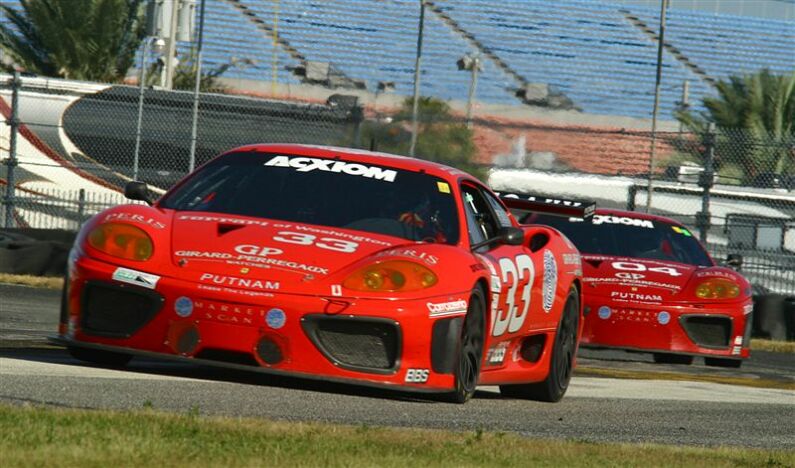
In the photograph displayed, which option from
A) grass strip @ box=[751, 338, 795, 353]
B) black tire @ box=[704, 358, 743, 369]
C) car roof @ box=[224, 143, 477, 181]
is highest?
car roof @ box=[224, 143, 477, 181]

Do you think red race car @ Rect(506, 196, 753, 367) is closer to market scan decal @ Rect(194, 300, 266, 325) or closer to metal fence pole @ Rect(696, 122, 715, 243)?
metal fence pole @ Rect(696, 122, 715, 243)

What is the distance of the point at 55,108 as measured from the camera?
20.4 metres

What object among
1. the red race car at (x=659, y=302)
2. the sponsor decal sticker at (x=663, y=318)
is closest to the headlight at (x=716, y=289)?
the red race car at (x=659, y=302)

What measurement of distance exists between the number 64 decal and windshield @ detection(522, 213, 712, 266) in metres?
4.95

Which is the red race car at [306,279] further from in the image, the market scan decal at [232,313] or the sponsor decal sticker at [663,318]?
the sponsor decal sticker at [663,318]

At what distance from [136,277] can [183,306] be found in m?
0.25

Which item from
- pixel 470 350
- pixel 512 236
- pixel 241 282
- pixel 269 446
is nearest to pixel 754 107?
pixel 512 236

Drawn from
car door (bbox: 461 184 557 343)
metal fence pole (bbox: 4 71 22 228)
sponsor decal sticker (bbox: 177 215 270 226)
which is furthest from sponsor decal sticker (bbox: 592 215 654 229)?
metal fence pole (bbox: 4 71 22 228)

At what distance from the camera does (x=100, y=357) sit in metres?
6.74

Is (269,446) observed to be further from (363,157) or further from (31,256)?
(31,256)

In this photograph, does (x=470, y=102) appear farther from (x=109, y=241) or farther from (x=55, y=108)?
(x=109, y=241)

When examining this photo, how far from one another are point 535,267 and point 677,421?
1.09 m

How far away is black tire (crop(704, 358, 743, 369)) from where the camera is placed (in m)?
12.4

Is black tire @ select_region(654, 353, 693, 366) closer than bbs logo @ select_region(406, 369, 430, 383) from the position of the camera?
No
